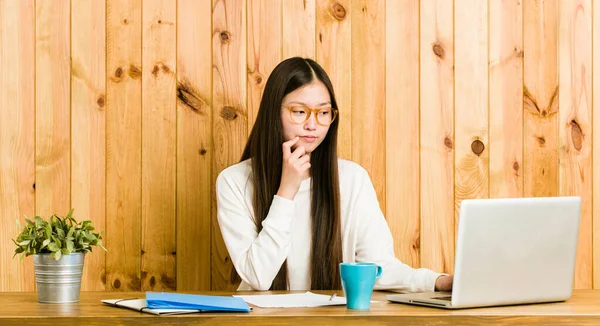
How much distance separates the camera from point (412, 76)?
2.60 metres

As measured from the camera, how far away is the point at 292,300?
1.64 metres

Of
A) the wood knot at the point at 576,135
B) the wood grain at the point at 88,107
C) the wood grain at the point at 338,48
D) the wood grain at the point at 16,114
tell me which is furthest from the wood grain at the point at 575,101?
the wood grain at the point at 16,114

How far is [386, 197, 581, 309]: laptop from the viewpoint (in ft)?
4.84

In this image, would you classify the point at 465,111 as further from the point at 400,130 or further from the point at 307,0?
the point at 307,0

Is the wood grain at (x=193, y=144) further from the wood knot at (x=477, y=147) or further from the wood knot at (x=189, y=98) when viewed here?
the wood knot at (x=477, y=147)

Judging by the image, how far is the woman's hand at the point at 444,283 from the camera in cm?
183

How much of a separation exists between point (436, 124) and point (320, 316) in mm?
1315

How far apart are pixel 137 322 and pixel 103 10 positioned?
1.42m

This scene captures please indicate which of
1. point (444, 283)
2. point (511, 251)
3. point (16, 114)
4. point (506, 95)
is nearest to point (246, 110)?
point (16, 114)

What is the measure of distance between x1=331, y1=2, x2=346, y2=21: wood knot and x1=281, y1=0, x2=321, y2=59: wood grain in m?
0.07

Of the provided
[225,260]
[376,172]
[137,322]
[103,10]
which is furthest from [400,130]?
[137,322]

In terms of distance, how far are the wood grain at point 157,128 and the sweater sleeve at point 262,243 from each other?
47cm

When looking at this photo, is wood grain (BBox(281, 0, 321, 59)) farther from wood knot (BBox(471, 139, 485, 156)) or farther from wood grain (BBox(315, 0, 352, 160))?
wood knot (BBox(471, 139, 485, 156))

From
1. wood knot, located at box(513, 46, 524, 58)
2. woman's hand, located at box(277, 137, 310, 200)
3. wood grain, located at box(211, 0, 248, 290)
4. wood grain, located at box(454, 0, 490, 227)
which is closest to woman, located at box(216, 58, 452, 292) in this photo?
woman's hand, located at box(277, 137, 310, 200)
